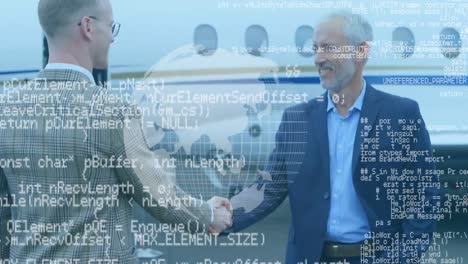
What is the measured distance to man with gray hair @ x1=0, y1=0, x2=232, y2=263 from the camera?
7.25 ft

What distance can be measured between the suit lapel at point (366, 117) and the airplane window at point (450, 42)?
1.06 ft

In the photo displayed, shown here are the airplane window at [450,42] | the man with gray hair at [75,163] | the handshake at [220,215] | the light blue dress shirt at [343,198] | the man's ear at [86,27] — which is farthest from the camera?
the airplane window at [450,42]

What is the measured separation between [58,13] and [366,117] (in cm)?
117

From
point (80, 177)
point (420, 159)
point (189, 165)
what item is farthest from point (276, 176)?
point (80, 177)

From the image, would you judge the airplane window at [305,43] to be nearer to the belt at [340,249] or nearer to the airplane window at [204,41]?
the airplane window at [204,41]

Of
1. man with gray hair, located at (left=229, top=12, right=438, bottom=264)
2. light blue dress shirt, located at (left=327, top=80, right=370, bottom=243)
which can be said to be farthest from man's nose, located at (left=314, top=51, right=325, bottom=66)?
light blue dress shirt, located at (left=327, top=80, right=370, bottom=243)

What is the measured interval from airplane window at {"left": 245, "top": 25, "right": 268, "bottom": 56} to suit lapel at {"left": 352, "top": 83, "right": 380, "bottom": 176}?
425 millimetres

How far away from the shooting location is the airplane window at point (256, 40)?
2.73 metres

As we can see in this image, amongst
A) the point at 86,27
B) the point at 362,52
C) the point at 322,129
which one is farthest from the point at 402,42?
the point at 86,27

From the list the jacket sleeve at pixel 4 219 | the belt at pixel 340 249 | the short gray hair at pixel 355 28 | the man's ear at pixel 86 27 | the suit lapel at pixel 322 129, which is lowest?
the belt at pixel 340 249

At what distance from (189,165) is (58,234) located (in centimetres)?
66

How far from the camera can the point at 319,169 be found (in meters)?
2.69

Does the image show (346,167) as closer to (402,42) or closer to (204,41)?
(402,42)

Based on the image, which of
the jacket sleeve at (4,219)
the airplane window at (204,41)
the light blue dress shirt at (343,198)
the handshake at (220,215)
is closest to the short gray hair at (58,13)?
the jacket sleeve at (4,219)
